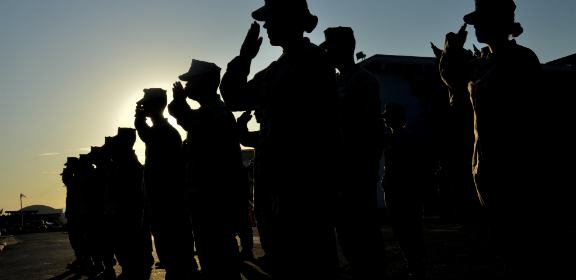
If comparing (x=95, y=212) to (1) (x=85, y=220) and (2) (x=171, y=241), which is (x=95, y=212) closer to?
(1) (x=85, y=220)

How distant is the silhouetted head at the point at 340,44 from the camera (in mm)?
5082

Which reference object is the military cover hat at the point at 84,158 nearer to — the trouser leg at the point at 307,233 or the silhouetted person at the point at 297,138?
the silhouetted person at the point at 297,138

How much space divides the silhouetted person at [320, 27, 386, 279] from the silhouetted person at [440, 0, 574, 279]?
39.9 inches

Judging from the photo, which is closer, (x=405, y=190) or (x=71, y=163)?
(x=405, y=190)

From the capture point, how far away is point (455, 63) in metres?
3.87

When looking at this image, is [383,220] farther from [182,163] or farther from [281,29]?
[281,29]

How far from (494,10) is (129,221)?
5.19m

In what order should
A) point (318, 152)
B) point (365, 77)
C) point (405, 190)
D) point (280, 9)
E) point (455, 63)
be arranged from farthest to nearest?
point (405, 190) → point (365, 77) → point (455, 63) → point (280, 9) → point (318, 152)

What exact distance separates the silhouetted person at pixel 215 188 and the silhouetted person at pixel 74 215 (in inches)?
261

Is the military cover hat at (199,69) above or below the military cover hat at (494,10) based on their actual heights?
above

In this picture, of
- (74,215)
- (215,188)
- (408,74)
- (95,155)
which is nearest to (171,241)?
(215,188)

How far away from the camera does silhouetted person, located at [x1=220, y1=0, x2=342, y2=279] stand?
3.08 metres

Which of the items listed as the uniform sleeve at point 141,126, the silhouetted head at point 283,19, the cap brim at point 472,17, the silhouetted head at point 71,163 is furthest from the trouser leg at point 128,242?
the silhouetted head at point 71,163

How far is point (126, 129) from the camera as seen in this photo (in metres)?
7.82
